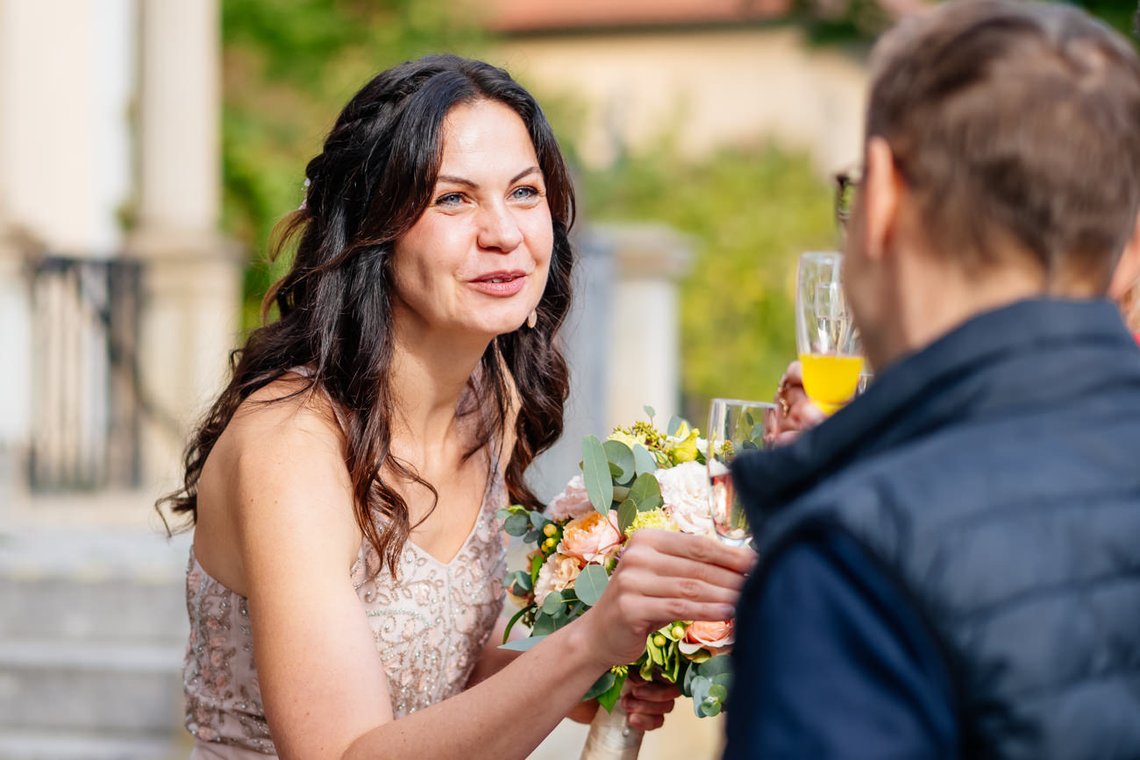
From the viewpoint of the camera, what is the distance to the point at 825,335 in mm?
2021

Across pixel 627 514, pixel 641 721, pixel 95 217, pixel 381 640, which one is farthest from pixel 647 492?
pixel 95 217

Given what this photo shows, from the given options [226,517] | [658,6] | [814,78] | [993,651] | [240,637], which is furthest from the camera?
[658,6]

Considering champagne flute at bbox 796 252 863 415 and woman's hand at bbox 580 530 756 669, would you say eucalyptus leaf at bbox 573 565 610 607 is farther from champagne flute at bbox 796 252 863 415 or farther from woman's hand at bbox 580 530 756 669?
champagne flute at bbox 796 252 863 415

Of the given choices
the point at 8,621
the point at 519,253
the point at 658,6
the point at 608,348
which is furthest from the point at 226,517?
the point at 658,6

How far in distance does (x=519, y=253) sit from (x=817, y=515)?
64.3 inches

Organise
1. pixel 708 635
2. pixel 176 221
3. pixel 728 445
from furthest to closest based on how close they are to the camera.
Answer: pixel 176 221
pixel 708 635
pixel 728 445

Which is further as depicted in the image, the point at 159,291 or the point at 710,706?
the point at 159,291

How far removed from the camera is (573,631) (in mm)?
2180

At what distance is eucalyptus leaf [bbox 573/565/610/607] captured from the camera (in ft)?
7.98

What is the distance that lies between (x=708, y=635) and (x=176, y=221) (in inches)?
363

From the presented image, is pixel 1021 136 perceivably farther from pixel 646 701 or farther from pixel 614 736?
pixel 614 736

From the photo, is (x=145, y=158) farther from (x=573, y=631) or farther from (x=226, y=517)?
(x=573, y=631)

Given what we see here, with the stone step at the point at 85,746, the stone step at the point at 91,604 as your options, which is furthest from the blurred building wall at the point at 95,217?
the stone step at the point at 85,746

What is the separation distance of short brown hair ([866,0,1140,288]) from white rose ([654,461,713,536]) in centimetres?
112
